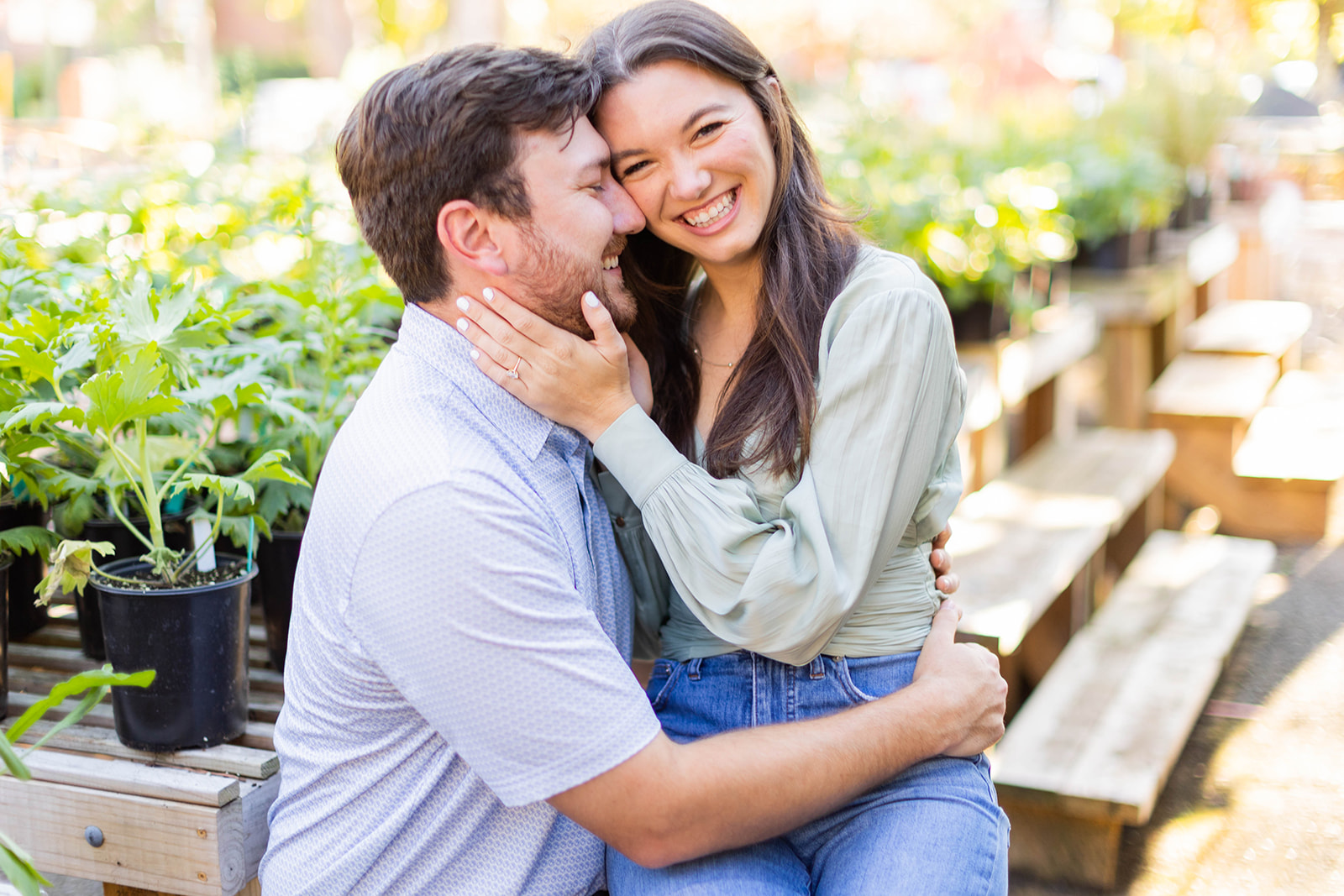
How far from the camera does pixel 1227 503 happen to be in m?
5.22

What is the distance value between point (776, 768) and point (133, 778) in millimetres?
928

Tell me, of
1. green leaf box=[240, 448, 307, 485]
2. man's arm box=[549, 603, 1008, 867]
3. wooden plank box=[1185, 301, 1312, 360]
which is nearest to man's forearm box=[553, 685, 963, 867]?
man's arm box=[549, 603, 1008, 867]

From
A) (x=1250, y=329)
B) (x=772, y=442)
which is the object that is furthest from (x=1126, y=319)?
(x=772, y=442)

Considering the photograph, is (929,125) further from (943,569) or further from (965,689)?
(965,689)

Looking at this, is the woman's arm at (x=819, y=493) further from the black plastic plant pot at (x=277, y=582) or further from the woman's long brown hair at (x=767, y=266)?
the black plastic plant pot at (x=277, y=582)

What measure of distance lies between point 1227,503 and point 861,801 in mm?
4158

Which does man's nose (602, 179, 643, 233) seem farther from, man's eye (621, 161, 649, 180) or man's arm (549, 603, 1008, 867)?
man's arm (549, 603, 1008, 867)

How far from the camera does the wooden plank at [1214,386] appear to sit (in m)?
5.28

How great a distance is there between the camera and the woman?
5.34 ft

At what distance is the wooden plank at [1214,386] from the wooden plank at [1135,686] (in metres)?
1.22

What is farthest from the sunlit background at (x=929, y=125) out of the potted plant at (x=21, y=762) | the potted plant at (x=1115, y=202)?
the potted plant at (x=21, y=762)

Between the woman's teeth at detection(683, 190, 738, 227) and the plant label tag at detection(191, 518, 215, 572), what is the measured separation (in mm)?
913

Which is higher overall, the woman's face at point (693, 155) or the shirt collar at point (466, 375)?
the woman's face at point (693, 155)

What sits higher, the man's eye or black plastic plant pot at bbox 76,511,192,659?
the man's eye
